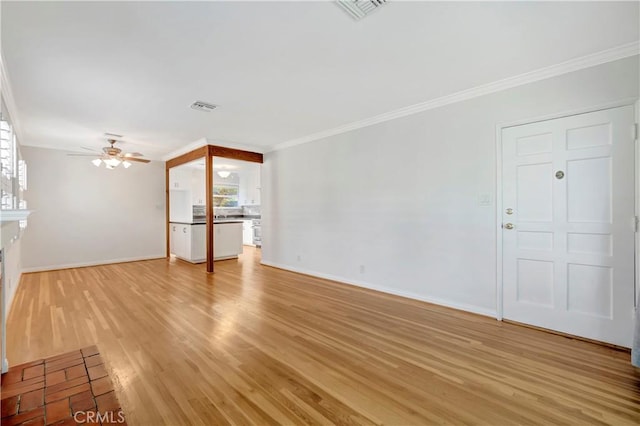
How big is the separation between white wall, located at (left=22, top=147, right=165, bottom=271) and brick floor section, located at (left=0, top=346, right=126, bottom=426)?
488cm

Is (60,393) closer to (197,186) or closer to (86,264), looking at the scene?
(86,264)

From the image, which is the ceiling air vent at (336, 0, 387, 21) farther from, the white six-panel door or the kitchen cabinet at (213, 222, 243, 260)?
the kitchen cabinet at (213, 222, 243, 260)

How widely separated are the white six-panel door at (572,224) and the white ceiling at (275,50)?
2.44 feet

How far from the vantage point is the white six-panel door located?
2.44 m

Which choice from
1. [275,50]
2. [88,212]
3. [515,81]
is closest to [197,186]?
[88,212]

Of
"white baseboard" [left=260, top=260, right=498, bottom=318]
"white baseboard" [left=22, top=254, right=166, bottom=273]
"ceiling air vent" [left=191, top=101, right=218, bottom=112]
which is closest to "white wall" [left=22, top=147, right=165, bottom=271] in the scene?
"white baseboard" [left=22, top=254, right=166, bottom=273]

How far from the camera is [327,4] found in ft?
6.19

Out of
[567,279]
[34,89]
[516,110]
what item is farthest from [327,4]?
[34,89]

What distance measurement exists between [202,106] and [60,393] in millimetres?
3154

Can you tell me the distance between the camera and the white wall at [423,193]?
9.53 feet

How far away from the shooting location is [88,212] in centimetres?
631

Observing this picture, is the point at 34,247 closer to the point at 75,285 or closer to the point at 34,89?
the point at 75,285

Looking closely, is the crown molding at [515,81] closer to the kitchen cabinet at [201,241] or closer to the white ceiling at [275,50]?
the white ceiling at [275,50]

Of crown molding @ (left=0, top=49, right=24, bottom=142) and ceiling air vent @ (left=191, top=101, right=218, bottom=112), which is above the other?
ceiling air vent @ (left=191, top=101, right=218, bottom=112)
